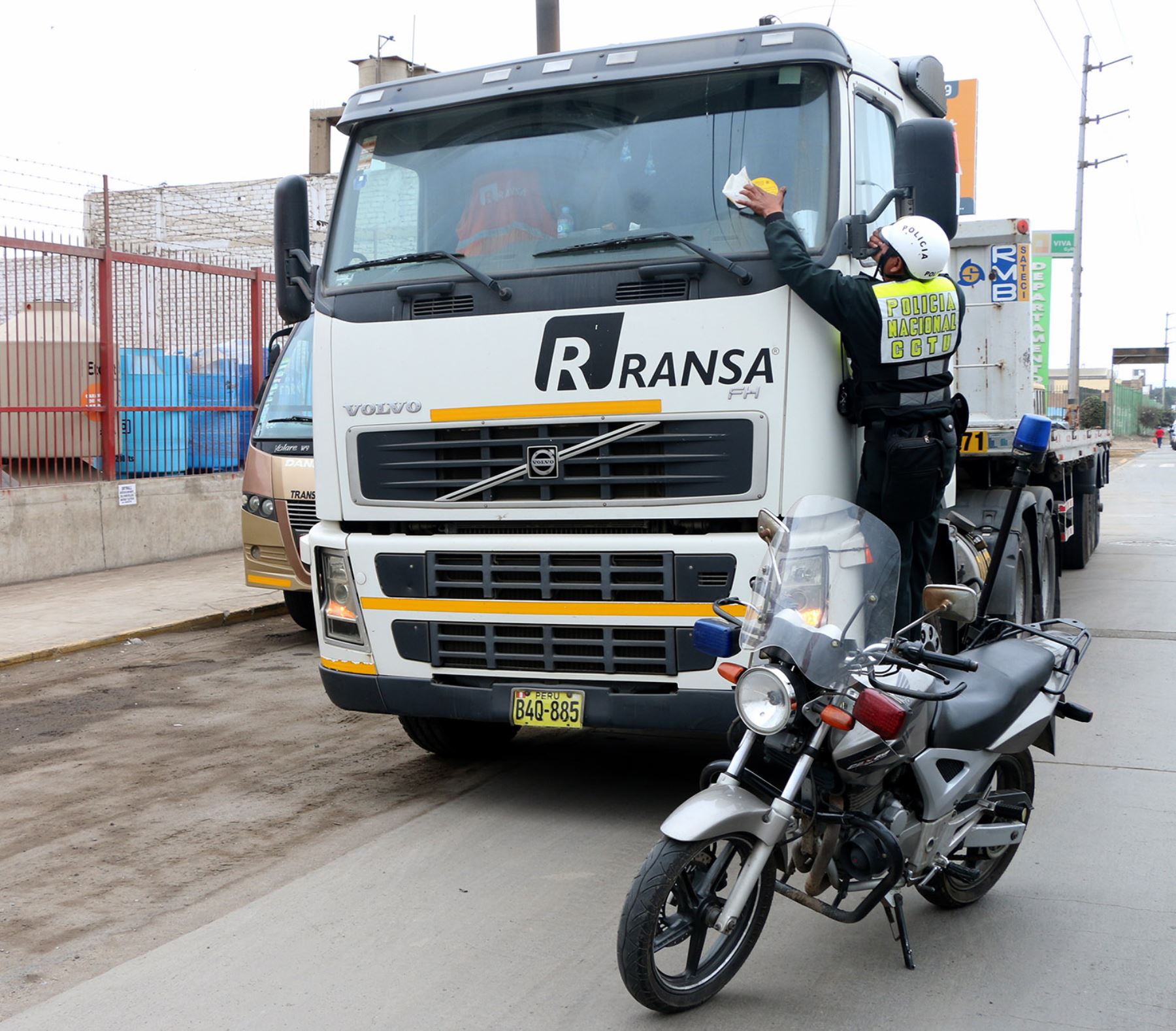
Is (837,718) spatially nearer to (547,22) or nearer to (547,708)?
(547,708)

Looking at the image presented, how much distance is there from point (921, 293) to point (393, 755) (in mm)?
3378

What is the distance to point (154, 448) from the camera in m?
14.2

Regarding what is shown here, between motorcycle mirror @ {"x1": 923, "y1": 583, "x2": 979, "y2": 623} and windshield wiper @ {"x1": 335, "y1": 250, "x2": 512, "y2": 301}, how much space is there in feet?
7.18

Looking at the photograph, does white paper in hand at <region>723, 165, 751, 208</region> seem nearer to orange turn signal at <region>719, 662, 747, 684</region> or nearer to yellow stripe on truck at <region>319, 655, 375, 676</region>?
orange turn signal at <region>719, 662, 747, 684</region>

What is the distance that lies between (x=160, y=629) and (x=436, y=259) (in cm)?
594

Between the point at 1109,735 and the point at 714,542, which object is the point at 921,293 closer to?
the point at 714,542

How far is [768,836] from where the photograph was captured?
3738mm

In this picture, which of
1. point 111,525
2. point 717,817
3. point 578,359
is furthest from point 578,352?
point 111,525

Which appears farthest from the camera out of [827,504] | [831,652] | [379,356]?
[379,356]

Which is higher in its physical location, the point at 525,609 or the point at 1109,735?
the point at 525,609

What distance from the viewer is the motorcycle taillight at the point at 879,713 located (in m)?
3.67

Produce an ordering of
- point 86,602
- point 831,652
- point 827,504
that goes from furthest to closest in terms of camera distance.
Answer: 1. point 86,602
2. point 827,504
3. point 831,652

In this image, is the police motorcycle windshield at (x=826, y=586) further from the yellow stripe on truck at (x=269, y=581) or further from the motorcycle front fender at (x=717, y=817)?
the yellow stripe on truck at (x=269, y=581)

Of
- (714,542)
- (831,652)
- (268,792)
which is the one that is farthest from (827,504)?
(268,792)
